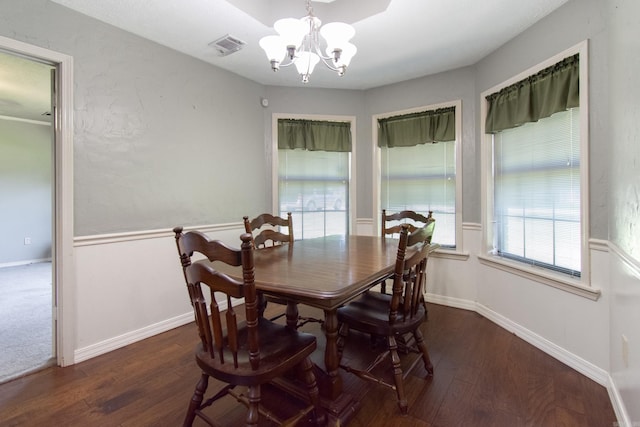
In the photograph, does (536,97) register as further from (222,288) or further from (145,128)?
(145,128)

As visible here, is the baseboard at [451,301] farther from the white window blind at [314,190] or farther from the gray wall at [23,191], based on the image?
the gray wall at [23,191]

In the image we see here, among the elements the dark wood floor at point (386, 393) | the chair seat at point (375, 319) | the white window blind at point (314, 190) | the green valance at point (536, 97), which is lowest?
the dark wood floor at point (386, 393)

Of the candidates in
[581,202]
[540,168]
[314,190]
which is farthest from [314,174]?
[581,202]

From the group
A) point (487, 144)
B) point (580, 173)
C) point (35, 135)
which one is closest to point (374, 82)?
point (487, 144)

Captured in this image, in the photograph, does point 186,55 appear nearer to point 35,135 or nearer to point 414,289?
point 414,289

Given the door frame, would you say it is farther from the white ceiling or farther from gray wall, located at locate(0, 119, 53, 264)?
gray wall, located at locate(0, 119, 53, 264)

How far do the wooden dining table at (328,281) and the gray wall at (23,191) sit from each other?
17.8 ft

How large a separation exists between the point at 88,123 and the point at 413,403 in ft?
9.17

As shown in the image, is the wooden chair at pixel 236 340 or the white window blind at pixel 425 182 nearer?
the wooden chair at pixel 236 340

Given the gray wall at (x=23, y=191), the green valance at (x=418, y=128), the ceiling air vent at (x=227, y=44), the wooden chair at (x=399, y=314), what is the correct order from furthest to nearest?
1. the gray wall at (x=23, y=191)
2. the green valance at (x=418, y=128)
3. the ceiling air vent at (x=227, y=44)
4. the wooden chair at (x=399, y=314)

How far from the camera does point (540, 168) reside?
2.38m

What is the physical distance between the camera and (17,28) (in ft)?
6.10

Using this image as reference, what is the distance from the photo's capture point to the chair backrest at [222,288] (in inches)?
41.6

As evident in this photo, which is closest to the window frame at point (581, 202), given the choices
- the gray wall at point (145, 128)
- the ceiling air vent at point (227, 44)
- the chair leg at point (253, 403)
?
the chair leg at point (253, 403)
